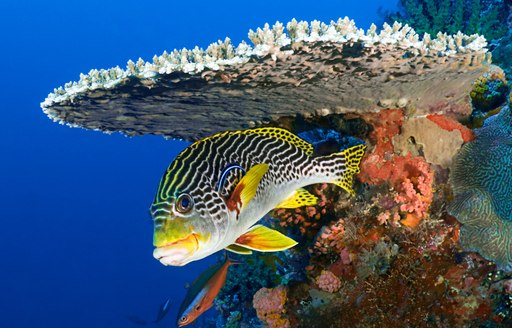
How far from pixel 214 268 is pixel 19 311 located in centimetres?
4514

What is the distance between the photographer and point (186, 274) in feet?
127

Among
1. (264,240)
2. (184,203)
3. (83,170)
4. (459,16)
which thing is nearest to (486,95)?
(264,240)

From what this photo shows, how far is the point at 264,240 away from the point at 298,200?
850mm

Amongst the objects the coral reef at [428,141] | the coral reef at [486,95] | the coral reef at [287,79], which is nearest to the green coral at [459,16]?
the coral reef at [486,95]

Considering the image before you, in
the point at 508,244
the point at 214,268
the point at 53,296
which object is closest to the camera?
the point at 508,244

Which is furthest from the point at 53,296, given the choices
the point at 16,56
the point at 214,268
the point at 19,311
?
the point at 16,56

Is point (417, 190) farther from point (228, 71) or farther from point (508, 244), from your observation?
point (228, 71)

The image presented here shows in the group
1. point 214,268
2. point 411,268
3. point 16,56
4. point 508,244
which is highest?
point 16,56

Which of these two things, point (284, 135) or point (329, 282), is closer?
point (284, 135)

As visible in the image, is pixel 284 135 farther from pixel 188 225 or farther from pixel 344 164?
pixel 188 225

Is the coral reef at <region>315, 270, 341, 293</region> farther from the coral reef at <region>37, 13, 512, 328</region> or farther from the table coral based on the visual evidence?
the table coral

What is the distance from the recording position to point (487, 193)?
3498mm

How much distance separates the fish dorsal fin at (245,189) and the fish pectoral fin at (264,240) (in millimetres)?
239

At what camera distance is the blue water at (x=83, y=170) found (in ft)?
140
